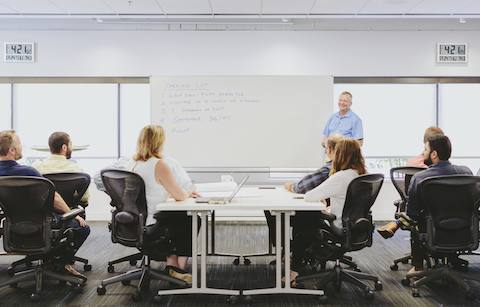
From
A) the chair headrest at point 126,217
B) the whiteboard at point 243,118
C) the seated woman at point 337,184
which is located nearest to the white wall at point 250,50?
the whiteboard at point 243,118

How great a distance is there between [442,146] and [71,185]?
8.60 ft

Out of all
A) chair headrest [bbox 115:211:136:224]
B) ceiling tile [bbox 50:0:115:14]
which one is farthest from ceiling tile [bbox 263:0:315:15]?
chair headrest [bbox 115:211:136:224]

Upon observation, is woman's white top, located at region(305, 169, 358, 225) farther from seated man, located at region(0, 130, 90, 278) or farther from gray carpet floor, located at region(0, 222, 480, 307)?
seated man, located at region(0, 130, 90, 278)

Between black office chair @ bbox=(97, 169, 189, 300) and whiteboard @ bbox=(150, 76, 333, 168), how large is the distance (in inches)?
104

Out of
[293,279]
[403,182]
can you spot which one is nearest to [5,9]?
[293,279]

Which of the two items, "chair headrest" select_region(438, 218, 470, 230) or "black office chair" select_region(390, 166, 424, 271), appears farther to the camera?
"black office chair" select_region(390, 166, 424, 271)

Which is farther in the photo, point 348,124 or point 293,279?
point 348,124

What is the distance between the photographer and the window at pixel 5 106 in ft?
19.6

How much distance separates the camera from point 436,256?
316 centimetres

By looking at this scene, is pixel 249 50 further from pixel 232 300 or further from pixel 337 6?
pixel 232 300

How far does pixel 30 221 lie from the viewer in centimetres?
281

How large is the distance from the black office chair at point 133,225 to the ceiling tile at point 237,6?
107 inches

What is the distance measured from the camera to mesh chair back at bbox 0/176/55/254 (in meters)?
2.70

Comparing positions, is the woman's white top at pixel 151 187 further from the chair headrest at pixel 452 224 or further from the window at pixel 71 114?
the window at pixel 71 114
